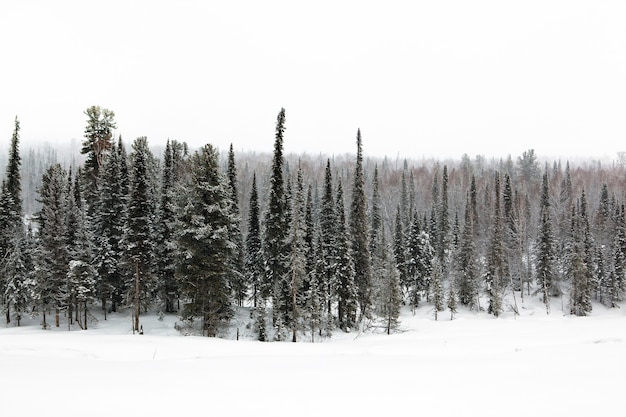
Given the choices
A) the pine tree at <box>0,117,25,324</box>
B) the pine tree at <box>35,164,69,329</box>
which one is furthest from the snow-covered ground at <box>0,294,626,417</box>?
the pine tree at <box>0,117,25,324</box>

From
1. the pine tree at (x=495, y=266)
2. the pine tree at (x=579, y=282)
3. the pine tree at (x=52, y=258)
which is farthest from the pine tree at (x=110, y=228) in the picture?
the pine tree at (x=579, y=282)

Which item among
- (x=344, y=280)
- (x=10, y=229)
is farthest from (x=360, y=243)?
(x=10, y=229)

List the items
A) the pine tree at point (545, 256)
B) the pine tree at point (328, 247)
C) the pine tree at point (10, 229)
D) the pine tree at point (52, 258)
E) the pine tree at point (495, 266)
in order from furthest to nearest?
the pine tree at point (545, 256), the pine tree at point (495, 266), the pine tree at point (328, 247), the pine tree at point (10, 229), the pine tree at point (52, 258)

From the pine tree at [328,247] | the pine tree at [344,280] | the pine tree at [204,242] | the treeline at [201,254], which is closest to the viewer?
the pine tree at [204,242]

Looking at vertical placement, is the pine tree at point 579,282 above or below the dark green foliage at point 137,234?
below

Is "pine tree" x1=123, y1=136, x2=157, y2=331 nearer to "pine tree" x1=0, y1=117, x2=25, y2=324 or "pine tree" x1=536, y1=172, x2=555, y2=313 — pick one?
"pine tree" x1=0, y1=117, x2=25, y2=324

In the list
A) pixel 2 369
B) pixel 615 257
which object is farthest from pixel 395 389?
pixel 615 257

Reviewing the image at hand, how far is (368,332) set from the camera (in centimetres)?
3700

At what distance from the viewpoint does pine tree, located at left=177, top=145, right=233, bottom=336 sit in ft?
82.8

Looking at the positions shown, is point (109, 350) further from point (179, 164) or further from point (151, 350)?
point (179, 164)

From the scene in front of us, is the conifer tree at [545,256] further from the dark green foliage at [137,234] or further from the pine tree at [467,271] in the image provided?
the dark green foliage at [137,234]

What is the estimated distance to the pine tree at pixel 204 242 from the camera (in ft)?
82.8

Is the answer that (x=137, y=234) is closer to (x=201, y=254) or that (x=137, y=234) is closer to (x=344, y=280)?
(x=201, y=254)

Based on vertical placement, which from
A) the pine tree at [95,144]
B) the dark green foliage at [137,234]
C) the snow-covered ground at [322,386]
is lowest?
the snow-covered ground at [322,386]
